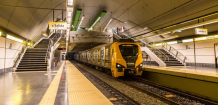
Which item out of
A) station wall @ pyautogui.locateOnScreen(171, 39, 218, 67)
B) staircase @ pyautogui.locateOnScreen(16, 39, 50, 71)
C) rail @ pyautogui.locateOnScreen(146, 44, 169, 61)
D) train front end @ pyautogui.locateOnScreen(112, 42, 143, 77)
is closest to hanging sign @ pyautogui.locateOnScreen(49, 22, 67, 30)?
staircase @ pyautogui.locateOnScreen(16, 39, 50, 71)

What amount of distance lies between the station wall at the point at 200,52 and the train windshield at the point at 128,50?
7955 millimetres

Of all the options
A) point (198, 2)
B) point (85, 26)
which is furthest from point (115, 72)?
point (85, 26)

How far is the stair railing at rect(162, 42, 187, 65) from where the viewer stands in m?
15.7

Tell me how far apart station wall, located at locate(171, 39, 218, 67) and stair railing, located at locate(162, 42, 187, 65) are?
358mm

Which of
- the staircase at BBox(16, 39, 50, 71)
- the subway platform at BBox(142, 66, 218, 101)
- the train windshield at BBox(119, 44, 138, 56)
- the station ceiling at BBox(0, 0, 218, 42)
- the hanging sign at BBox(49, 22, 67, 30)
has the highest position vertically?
the station ceiling at BBox(0, 0, 218, 42)

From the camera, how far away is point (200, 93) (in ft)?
19.2

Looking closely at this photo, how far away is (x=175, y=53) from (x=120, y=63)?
10.3m

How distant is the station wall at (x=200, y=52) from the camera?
42.5ft

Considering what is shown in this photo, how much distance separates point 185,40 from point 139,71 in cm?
885

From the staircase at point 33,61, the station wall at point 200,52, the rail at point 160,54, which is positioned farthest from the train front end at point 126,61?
the station wall at point 200,52

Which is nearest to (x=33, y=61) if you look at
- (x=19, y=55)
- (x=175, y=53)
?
(x=19, y=55)

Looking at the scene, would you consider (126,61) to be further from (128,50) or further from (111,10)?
(111,10)

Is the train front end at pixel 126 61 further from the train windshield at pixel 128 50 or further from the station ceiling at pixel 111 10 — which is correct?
the station ceiling at pixel 111 10

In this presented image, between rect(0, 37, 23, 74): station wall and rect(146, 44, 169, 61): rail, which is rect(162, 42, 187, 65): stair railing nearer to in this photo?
rect(146, 44, 169, 61): rail
